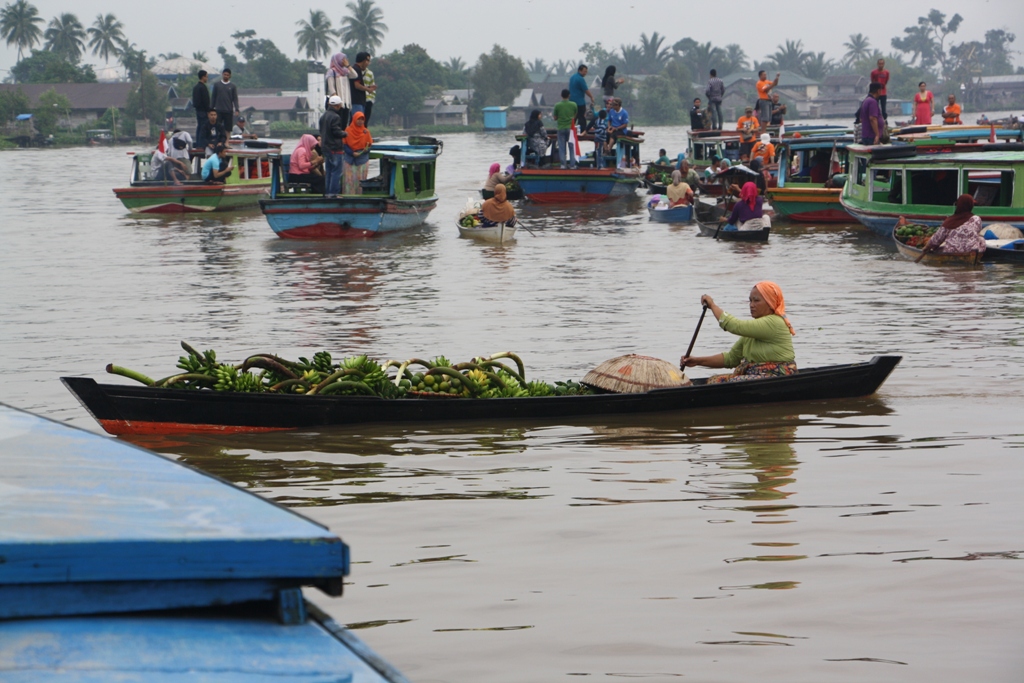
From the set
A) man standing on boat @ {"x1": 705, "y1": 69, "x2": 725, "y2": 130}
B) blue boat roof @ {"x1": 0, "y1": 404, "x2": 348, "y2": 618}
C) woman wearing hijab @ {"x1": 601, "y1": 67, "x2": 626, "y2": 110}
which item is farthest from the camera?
man standing on boat @ {"x1": 705, "y1": 69, "x2": 725, "y2": 130}

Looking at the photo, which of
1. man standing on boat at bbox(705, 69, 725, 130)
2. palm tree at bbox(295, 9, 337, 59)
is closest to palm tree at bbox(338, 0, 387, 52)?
palm tree at bbox(295, 9, 337, 59)

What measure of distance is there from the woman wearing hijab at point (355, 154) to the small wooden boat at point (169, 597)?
1761 cm

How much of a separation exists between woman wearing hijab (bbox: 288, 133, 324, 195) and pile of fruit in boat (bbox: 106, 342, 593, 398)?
14.1 metres

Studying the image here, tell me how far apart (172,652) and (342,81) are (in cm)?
1821

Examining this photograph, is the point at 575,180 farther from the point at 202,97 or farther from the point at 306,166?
the point at 306,166

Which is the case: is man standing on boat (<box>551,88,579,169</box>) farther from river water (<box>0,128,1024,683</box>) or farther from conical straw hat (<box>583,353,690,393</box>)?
conical straw hat (<box>583,353,690,393</box>)

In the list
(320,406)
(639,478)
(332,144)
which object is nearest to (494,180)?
(332,144)

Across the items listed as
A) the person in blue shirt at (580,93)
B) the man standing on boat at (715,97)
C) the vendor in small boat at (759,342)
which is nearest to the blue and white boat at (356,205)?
the person in blue shirt at (580,93)

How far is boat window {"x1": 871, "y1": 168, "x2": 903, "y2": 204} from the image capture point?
21.3 meters

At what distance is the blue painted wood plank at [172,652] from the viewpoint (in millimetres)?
2496

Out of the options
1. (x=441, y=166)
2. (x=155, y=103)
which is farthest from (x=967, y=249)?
(x=155, y=103)

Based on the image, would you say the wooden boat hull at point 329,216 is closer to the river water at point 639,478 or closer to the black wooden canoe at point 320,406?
the river water at point 639,478

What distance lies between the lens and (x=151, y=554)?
8.81ft

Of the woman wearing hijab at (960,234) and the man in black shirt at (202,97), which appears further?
the man in black shirt at (202,97)
